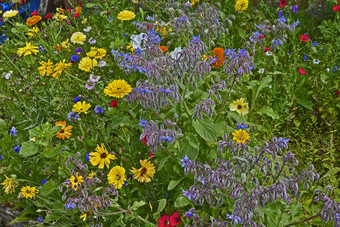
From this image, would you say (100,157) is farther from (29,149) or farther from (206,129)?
(206,129)

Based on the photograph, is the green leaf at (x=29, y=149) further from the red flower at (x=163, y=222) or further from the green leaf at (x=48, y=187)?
the red flower at (x=163, y=222)

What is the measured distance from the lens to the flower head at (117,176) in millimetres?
2158

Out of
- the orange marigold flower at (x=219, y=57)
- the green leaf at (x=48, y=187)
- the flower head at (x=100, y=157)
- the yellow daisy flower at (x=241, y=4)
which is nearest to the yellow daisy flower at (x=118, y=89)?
the flower head at (x=100, y=157)

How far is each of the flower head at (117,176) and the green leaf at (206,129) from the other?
1.92ft

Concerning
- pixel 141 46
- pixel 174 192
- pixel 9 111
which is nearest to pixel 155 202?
pixel 174 192

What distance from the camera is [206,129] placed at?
199 centimetres

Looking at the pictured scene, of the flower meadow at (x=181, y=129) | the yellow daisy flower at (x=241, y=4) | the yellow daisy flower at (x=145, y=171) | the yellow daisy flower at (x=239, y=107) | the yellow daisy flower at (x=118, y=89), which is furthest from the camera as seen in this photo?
the yellow daisy flower at (x=241, y=4)

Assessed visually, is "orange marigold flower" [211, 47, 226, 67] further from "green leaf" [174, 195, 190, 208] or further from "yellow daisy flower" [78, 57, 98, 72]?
"green leaf" [174, 195, 190, 208]

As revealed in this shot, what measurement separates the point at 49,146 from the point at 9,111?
Result: 1.38 meters

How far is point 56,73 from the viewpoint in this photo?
9.59ft

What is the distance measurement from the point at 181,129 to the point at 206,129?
0.40 metres

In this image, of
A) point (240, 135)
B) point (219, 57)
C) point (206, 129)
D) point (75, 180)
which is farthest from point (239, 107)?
point (75, 180)

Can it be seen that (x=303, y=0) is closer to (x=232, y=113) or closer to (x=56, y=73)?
(x=232, y=113)

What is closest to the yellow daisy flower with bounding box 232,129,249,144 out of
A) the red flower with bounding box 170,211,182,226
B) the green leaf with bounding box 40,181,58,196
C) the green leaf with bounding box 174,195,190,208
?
the green leaf with bounding box 174,195,190,208
